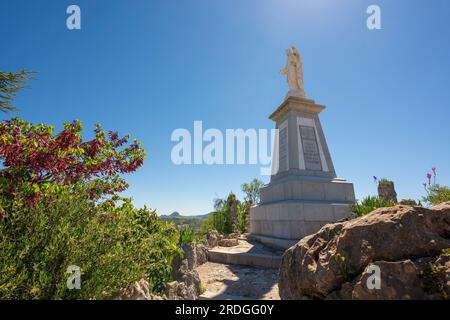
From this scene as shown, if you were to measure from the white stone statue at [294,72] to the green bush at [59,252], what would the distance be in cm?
1121

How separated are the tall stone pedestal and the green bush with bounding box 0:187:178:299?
22.2ft

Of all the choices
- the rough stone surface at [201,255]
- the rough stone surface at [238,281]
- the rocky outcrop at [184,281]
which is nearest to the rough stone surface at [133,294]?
the rocky outcrop at [184,281]

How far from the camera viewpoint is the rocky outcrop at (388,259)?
6.93 feet

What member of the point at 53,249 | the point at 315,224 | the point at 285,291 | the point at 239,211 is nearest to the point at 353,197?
the point at 315,224

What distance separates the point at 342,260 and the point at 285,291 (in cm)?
115

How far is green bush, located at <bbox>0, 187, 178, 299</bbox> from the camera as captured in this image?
2412mm

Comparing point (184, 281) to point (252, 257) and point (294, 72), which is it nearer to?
point (252, 257)

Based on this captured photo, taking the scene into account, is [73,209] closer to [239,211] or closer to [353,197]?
[353,197]

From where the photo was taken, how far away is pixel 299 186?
9555 mm

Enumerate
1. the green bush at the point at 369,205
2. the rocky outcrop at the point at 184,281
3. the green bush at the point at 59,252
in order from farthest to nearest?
the green bush at the point at 369,205
the rocky outcrop at the point at 184,281
the green bush at the point at 59,252

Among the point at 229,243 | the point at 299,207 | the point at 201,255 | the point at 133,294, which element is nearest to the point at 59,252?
the point at 133,294

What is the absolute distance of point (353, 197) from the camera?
10.2m

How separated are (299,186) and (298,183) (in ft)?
0.42

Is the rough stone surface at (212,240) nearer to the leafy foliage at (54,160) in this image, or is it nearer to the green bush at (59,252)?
the leafy foliage at (54,160)
